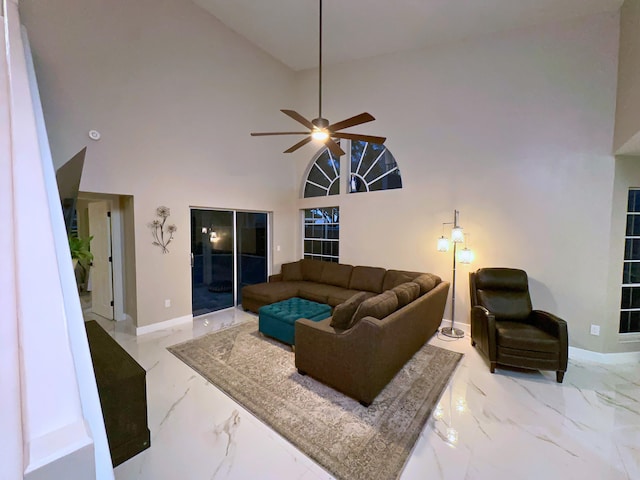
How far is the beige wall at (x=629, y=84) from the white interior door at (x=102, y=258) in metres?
6.68

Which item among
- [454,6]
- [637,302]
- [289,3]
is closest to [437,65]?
[454,6]

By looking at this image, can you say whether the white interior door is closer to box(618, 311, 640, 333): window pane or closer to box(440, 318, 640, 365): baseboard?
box(440, 318, 640, 365): baseboard

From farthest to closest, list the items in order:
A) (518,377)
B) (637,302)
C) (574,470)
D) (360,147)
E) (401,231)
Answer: (360,147)
(401,231)
(637,302)
(518,377)
(574,470)

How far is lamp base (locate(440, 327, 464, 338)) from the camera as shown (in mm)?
3846

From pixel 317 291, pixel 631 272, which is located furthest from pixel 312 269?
pixel 631 272

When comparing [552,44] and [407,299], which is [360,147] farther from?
[407,299]

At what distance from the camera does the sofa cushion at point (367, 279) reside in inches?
179

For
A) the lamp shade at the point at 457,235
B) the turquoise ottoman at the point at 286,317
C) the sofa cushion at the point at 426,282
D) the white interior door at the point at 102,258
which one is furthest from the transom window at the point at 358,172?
the white interior door at the point at 102,258

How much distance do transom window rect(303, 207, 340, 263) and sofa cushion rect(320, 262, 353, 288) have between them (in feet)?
1.21

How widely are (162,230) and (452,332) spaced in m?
4.64

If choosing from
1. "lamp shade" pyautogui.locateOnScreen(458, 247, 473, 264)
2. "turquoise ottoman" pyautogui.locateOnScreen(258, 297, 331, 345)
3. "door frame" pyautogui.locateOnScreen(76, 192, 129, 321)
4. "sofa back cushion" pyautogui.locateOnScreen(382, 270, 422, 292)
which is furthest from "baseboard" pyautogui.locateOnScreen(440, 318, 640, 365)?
"door frame" pyautogui.locateOnScreen(76, 192, 129, 321)

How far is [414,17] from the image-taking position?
3.72m

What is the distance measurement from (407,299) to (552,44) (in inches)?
147

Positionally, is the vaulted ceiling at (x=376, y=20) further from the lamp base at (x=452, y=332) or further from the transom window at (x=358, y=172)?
the lamp base at (x=452, y=332)
